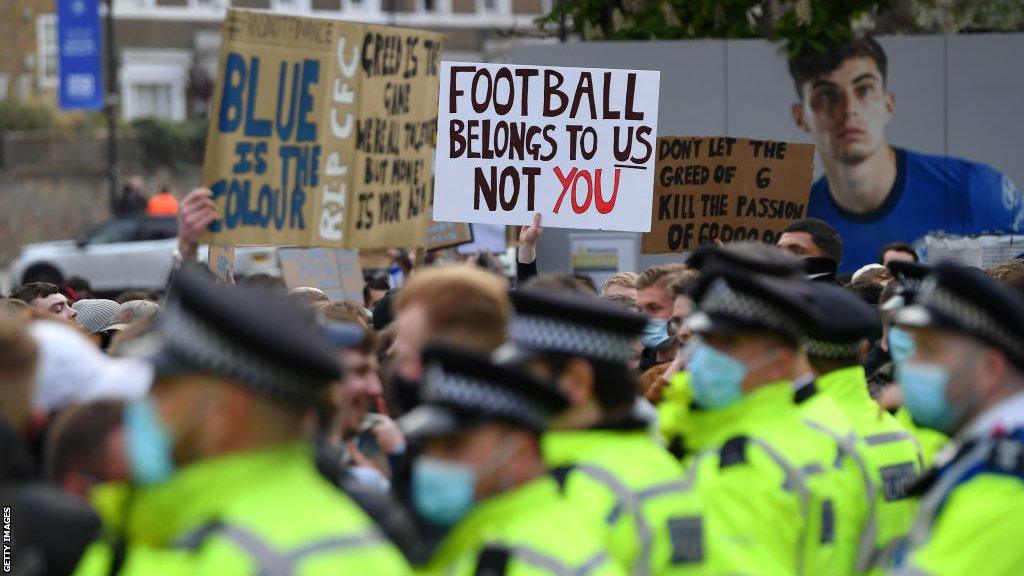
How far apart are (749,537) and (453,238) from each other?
305 inches

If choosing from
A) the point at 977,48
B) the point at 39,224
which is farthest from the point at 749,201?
the point at 39,224

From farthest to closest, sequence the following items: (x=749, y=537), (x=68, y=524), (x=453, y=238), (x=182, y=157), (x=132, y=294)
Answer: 1. (x=182, y=157)
2. (x=453, y=238)
3. (x=132, y=294)
4. (x=749, y=537)
5. (x=68, y=524)

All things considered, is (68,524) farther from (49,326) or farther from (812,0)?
(812,0)

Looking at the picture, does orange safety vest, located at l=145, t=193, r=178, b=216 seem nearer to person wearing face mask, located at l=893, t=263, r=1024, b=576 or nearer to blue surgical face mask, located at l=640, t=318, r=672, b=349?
blue surgical face mask, located at l=640, t=318, r=672, b=349

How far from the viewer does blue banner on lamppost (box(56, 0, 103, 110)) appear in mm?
31641

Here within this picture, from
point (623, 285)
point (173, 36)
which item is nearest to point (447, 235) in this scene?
point (623, 285)

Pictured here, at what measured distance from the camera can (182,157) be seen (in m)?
42.8

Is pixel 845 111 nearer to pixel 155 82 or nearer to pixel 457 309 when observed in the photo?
pixel 457 309

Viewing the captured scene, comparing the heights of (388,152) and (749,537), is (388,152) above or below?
above

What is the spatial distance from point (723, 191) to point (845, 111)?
146 inches

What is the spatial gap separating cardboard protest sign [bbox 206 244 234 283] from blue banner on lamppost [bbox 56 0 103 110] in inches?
926

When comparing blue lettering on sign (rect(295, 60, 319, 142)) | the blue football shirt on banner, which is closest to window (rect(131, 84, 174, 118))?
the blue football shirt on banner

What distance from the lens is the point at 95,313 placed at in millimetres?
9156

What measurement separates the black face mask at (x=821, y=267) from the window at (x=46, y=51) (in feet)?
137
